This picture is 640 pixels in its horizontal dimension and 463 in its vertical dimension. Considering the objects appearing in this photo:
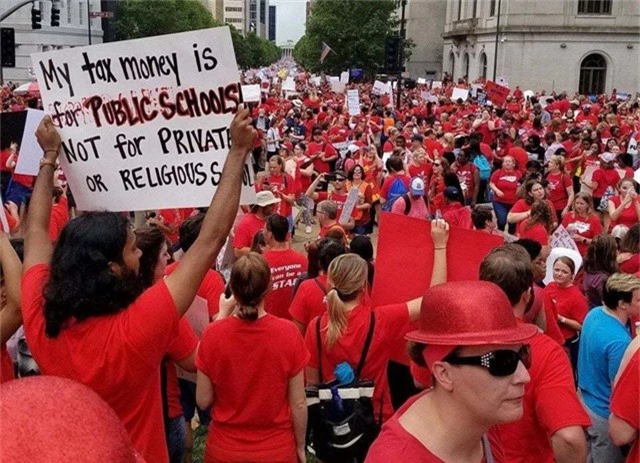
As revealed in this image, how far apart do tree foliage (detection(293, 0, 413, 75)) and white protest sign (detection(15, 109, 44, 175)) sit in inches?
2478

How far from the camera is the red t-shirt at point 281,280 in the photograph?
5.55 metres

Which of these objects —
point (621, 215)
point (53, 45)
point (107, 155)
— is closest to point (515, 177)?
point (621, 215)

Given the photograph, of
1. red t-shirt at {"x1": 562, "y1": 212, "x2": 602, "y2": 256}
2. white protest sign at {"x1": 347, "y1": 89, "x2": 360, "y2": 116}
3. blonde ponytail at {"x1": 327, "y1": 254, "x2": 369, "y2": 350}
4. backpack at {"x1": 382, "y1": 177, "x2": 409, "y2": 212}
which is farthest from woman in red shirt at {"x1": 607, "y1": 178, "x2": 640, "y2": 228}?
white protest sign at {"x1": 347, "y1": 89, "x2": 360, "y2": 116}

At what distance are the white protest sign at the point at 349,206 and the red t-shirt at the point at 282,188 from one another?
111 centimetres

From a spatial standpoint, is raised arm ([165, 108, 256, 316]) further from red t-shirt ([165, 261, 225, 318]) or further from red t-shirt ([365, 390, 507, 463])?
red t-shirt ([165, 261, 225, 318])

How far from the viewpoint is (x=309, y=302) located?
4711 millimetres

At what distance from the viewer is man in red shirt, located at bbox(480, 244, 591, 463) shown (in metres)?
2.94

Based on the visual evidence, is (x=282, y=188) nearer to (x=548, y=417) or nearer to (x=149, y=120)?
(x=149, y=120)

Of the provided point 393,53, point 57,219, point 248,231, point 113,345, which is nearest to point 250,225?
point 248,231

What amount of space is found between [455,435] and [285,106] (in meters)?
24.7

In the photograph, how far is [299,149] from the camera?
48.7ft

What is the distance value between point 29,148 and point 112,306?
3234mm

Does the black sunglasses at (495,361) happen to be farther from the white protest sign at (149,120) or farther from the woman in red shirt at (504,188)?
the woman in red shirt at (504,188)

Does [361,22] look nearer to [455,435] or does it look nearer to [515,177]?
[515,177]
